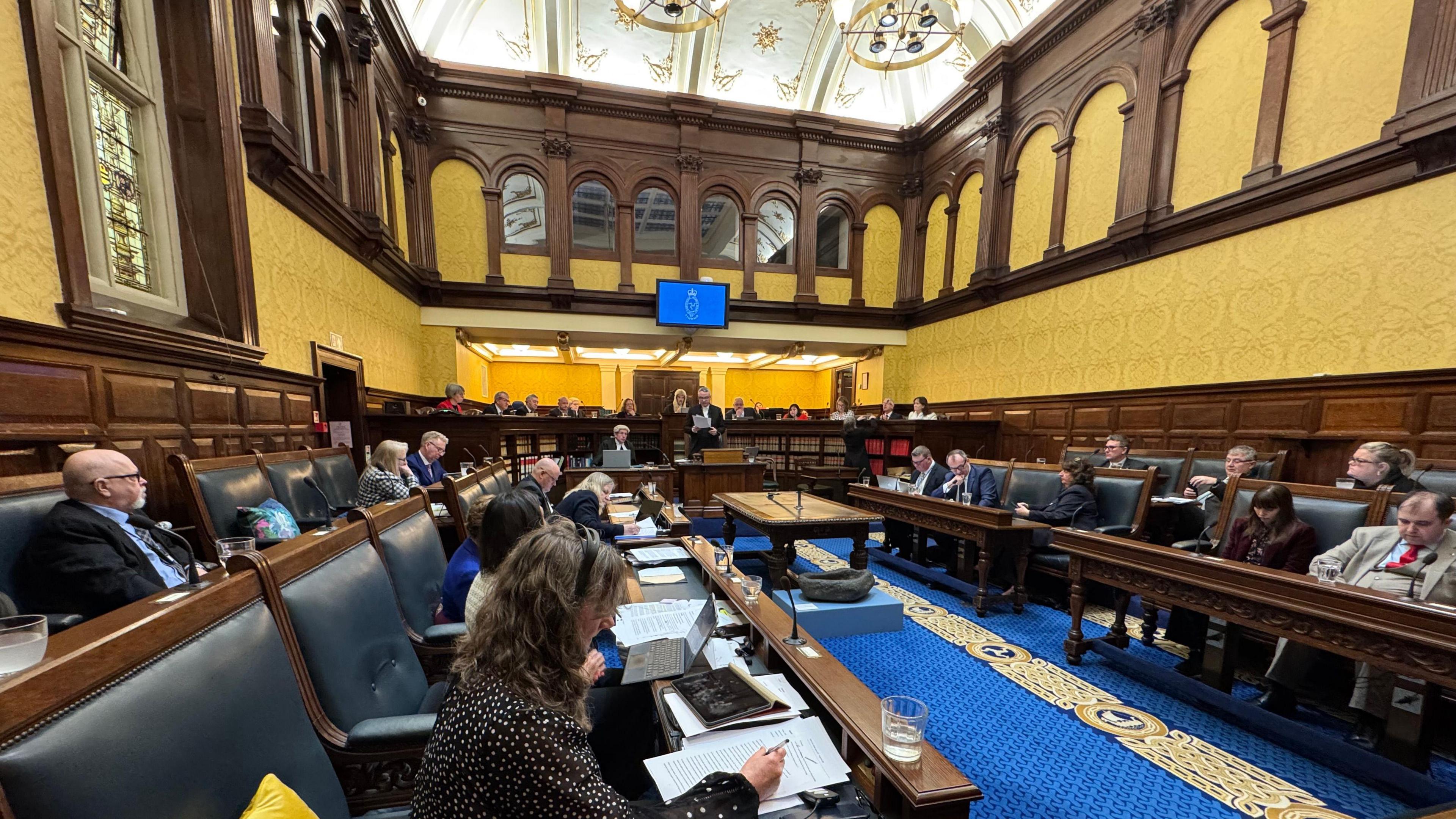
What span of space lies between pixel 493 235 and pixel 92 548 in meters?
7.47

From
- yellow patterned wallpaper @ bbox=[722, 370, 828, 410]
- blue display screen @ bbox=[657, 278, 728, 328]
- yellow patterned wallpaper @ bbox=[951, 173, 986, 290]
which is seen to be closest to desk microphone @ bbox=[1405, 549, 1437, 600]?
yellow patterned wallpaper @ bbox=[951, 173, 986, 290]

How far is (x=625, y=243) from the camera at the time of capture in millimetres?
8719

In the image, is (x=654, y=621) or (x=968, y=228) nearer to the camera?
(x=654, y=621)

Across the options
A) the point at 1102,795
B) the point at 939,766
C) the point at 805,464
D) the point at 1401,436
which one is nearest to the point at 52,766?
A: the point at 939,766

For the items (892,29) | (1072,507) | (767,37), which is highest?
(767,37)

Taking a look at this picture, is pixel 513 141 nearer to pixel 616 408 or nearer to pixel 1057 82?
pixel 616 408

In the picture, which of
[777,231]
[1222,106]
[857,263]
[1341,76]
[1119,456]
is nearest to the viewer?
[1341,76]

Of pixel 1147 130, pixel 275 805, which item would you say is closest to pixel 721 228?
pixel 1147 130

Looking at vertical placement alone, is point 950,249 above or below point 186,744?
above

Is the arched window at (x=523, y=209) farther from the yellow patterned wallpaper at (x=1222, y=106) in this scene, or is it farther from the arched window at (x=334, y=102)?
the yellow patterned wallpaper at (x=1222, y=106)

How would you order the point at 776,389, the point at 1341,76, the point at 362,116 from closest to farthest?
the point at 1341,76, the point at 362,116, the point at 776,389

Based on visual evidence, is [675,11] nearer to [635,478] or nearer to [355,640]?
[635,478]

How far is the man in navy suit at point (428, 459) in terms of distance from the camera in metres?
4.48

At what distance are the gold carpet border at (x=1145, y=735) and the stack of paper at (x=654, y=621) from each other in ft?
6.60
